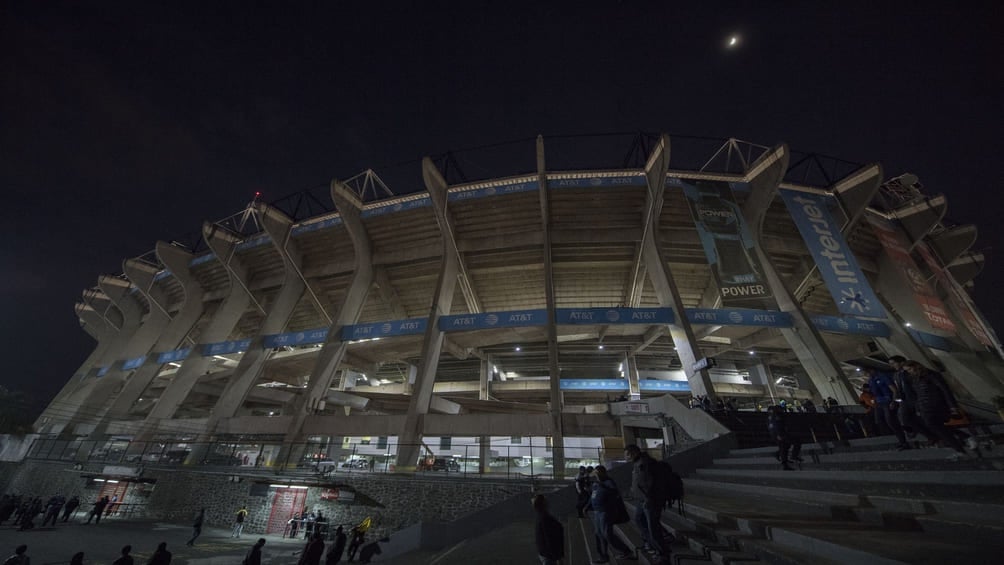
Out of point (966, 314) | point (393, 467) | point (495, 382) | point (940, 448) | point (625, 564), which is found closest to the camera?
point (625, 564)

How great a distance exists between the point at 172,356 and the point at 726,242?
122 feet

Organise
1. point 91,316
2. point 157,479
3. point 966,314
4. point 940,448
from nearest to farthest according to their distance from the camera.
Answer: point 940,448, point 157,479, point 966,314, point 91,316

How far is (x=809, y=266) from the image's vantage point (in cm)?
→ 2442

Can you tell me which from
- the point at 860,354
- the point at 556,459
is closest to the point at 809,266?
the point at 860,354

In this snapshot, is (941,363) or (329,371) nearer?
(329,371)

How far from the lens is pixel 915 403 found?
4.96 metres

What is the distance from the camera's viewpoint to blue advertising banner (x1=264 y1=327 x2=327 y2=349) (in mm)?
21422

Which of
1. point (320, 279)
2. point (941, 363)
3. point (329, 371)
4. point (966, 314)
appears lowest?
point (329, 371)

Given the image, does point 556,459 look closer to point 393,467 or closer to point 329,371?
point 393,467

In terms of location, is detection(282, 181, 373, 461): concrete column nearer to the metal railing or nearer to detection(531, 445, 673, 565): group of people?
the metal railing

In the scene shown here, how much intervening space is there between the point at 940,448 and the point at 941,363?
27.3m

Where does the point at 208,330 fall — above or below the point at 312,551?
above

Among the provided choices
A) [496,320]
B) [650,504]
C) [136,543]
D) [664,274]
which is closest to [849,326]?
[664,274]

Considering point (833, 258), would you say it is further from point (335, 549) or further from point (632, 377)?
point (335, 549)
